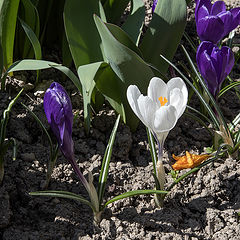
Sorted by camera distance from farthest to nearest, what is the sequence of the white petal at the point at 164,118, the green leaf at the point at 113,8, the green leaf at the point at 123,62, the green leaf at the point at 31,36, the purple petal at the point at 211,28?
1. the green leaf at the point at 113,8
2. the green leaf at the point at 31,36
3. the purple petal at the point at 211,28
4. the green leaf at the point at 123,62
5. the white petal at the point at 164,118

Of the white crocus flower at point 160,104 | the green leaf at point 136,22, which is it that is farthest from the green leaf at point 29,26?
the white crocus flower at point 160,104

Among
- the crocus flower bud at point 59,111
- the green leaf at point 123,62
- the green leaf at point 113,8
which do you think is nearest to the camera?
the crocus flower bud at point 59,111

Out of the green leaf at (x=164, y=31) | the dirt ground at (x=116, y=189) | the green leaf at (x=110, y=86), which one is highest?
the green leaf at (x=164, y=31)

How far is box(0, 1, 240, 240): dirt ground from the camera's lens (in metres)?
1.89

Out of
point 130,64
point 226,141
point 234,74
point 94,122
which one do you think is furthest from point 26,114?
point 234,74

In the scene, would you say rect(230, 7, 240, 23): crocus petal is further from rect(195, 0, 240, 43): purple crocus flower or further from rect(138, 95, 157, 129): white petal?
rect(138, 95, 157, 129): white petal

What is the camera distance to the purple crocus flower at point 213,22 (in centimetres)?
215

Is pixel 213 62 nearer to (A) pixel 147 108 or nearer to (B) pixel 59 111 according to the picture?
(A) pixel 147 108

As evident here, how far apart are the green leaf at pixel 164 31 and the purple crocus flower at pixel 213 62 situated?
0.68 feet

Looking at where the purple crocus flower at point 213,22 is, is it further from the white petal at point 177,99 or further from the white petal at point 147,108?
the white petal at point 147,108

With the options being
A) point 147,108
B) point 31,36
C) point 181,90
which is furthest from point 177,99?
point 31,36

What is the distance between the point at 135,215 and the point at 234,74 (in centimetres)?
120

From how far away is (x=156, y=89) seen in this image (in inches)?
73.1

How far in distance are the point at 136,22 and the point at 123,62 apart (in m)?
0.36
